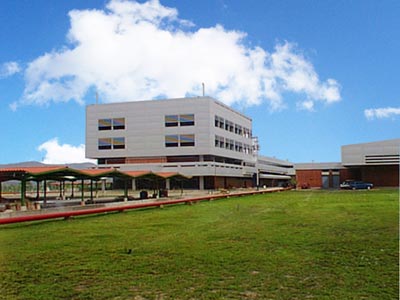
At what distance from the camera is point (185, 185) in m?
72.7

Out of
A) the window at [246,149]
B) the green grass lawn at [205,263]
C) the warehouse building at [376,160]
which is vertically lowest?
the green grass lawn at [205,263]

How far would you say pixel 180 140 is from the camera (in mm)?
73125

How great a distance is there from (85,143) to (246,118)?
109ft

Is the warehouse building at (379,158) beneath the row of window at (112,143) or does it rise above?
beneath

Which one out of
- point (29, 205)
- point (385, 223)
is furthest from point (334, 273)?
point (29, 205)

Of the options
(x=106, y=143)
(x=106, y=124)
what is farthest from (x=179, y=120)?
(x=106, y=143)

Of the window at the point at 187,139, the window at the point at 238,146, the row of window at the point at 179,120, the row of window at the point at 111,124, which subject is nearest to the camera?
the window at the point at 187,139

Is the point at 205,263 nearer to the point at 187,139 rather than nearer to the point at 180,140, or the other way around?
the point at 187,139

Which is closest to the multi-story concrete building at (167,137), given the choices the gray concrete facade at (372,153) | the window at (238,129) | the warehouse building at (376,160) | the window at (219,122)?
the window at (219,122)

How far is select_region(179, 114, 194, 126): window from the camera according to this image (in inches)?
2869

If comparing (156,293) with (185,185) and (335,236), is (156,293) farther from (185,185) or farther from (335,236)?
(185,185)

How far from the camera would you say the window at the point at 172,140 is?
7325 cm

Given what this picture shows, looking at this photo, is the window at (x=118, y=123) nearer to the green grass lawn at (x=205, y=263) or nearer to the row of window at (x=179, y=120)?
the row of window at (x=179, y=120)

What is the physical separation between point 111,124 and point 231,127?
2166 cm
